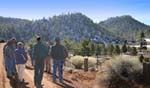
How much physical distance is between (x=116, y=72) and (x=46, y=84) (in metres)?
5.33

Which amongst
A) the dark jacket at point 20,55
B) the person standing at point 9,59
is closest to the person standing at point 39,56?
the dark jacket at point 20,55

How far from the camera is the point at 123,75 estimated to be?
1986 cm

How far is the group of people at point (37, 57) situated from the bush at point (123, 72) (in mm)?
4249

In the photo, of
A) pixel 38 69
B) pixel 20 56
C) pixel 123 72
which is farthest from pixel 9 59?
pixel 123 72

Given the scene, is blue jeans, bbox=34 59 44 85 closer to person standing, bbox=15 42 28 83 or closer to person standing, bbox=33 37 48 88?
person standing, bbox=33 37 48 88

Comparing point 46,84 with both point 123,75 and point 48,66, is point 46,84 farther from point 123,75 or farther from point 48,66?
point 123,75

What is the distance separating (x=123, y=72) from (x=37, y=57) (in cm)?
733

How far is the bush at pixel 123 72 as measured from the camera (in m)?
19.3

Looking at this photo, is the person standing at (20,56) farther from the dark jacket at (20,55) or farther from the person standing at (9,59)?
the person standing at (9,59)

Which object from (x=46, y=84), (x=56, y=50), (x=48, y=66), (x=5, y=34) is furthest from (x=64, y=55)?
(x=5, y=34)

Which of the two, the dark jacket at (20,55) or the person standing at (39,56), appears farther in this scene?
the dark jacket at (20,55)

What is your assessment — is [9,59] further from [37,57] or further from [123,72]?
[123,72]

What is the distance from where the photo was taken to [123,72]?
65.6 ft

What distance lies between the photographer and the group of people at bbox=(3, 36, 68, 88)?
45.8 feet
